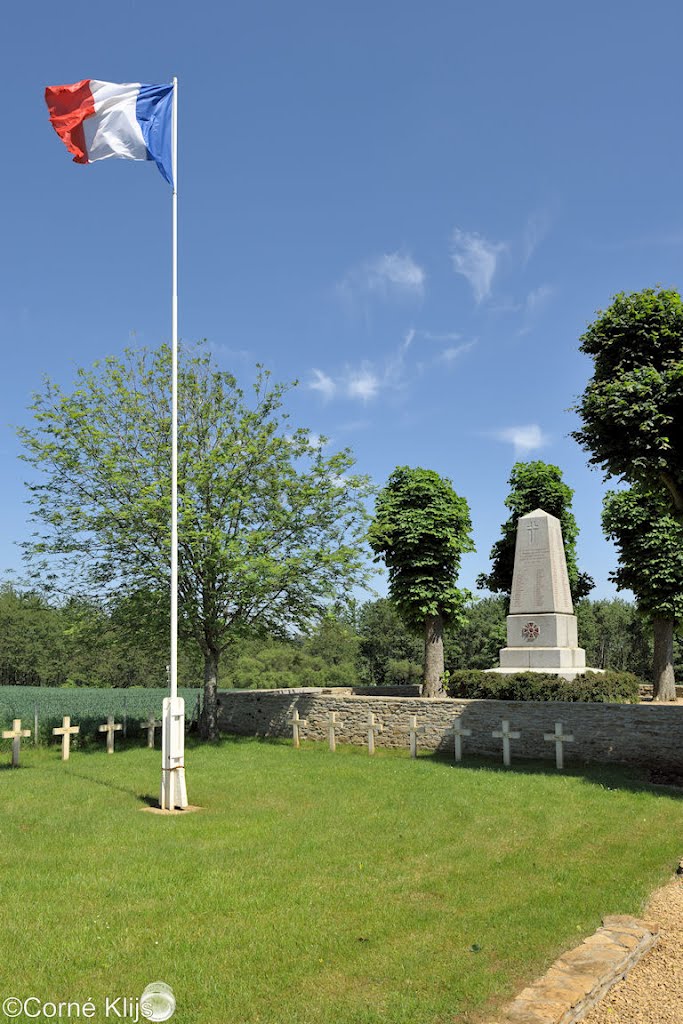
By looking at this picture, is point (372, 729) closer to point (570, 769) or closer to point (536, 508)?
point (570, 769)

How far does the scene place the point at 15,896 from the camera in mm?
7574

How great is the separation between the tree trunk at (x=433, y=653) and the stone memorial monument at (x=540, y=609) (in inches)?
191

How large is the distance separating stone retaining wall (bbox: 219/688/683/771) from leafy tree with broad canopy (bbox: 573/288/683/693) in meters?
4.91

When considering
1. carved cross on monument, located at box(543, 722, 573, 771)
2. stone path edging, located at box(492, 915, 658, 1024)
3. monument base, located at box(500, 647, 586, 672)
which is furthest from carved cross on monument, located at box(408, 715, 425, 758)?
stone path edging, located at box(492, 915, 658, 1024)

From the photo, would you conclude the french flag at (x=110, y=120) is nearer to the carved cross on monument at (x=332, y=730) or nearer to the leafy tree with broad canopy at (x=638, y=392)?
the leafy tree with broad canopy at (x=638, y=392)

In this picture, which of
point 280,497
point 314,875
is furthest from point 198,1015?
point 280,497

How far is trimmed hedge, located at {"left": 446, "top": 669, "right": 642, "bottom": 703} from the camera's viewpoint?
20.7 meters

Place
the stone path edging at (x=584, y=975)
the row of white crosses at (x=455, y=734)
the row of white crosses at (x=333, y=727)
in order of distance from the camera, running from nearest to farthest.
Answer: the stone path edging at (x=584, y=975), the row of white crosses at (x=455, y=734), the row of white crosses at (x=333, y=727)

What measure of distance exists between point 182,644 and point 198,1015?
19.7 metres

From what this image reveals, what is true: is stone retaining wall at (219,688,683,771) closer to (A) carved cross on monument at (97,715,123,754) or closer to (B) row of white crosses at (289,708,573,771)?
(B) row of white crosses at (289,708,573,771)

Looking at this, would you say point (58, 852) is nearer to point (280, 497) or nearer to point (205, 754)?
point (205, 754)

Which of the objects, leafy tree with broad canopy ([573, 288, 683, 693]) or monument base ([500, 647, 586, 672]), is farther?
monument base ([500, 647, 586, 672])

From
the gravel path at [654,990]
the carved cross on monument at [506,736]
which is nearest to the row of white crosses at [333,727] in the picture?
the carved cross on monument at [506,736]

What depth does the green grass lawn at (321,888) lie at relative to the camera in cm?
554
